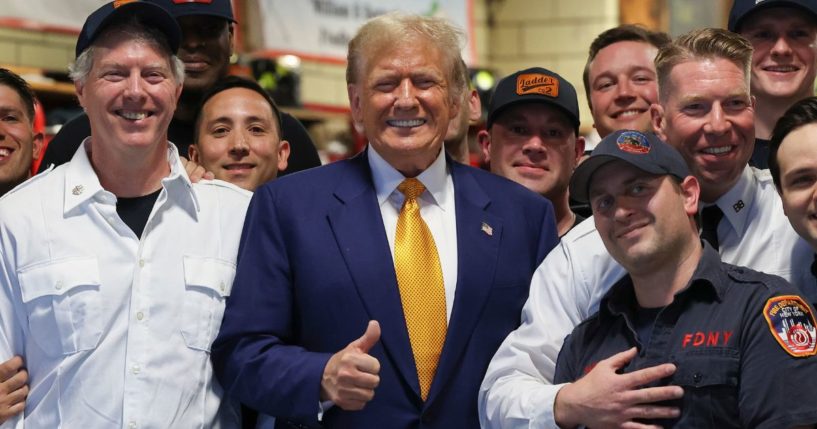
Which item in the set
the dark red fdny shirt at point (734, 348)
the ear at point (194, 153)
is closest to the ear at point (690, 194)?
the dark red fdny shirt at point (734, 348)

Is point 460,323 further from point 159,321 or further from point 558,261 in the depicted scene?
point 159,321

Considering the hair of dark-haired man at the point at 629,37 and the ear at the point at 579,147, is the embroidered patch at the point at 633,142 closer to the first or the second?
the ear at the point at 579,147

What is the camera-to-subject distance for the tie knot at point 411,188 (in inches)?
120

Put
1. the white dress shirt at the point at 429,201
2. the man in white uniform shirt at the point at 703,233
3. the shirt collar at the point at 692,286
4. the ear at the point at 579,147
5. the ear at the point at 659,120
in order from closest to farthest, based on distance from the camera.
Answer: the shirt collar at the point at 692,286
the man in white uniform shirt at the point at 703,233
the white dress shirt at the point at 429,201
the ear at the point at 659,120
the ear at the point at 579,147

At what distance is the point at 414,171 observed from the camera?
121 inches

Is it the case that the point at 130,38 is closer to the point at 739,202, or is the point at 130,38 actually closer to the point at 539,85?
the point at 539,85

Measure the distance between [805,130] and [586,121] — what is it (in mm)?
7479

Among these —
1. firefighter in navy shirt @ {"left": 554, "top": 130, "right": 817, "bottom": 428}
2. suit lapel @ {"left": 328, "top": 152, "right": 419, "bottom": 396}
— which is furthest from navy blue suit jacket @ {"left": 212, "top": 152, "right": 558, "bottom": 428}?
firefighter in navy shirt @ {"left": 554, "top": 130, "right": 817, "bottom": 428}

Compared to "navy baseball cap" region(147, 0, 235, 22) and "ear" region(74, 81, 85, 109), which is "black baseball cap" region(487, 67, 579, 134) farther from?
"ear" region(74, 81, 85, 109)

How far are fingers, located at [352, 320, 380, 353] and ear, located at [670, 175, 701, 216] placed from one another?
713mm

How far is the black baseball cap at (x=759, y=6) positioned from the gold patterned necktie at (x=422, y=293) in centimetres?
130

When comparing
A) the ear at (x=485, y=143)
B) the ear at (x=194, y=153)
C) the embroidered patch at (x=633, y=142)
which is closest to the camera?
the embroidered patch at (x=633, y=142)

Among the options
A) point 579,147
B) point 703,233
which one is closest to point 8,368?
point 703,233

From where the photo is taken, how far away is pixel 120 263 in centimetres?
292
